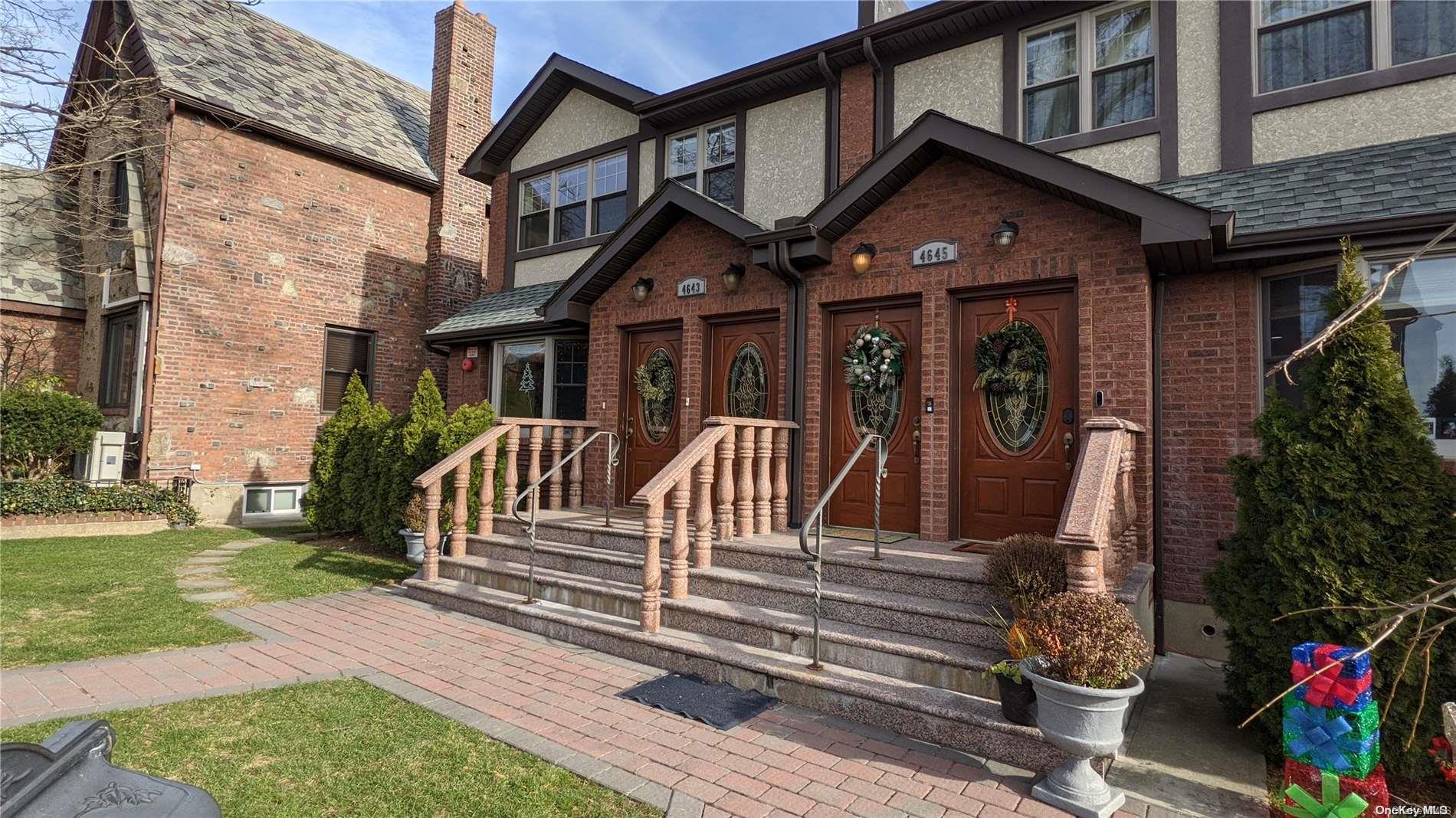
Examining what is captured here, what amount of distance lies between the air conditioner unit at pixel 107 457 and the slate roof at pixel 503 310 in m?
4.71

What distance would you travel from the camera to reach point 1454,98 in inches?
209

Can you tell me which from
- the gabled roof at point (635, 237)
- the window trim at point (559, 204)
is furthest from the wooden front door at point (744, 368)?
the window trim at point (559, 204)

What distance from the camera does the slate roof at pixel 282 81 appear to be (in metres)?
11.2

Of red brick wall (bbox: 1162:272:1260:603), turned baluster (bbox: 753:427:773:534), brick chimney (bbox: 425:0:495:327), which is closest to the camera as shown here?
red brick wall (bbox: 1162:272:1260:603)

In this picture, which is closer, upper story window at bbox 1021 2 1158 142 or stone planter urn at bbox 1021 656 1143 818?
stone planter urn at bbox 1021 656 1143 818

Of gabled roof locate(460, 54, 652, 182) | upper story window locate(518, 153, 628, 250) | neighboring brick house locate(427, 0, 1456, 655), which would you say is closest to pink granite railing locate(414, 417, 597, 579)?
neighboring brick house locate(427, 0, 1456, 655)

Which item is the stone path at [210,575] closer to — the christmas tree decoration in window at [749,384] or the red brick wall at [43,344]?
the christmas tree decoration in window at [749,384]

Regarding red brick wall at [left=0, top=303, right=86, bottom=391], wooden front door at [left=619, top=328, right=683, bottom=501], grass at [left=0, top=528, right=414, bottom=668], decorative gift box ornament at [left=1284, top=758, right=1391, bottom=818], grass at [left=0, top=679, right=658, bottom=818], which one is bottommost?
grass at [left=0, top=679, right=658, bottom=818]

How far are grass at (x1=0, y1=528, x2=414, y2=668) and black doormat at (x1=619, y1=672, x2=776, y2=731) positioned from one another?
137 inches

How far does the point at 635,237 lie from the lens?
27.2 ft

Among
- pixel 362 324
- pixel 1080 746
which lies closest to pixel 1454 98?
pixel 1080 746

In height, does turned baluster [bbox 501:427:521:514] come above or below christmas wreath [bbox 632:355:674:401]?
below

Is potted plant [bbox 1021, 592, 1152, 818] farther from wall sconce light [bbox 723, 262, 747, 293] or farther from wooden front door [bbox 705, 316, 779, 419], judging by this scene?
wall sconce light [bbox 723, 262, 747, 293]

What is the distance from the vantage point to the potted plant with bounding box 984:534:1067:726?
12.0ft
